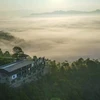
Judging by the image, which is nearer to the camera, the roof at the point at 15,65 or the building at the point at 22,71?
the building at the point at 22,71

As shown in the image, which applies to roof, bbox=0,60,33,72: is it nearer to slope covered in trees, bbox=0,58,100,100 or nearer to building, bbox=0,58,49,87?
building, bbox=0,58,49,87

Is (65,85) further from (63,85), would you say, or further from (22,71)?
(22,71)

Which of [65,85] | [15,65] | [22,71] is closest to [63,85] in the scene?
[65,85]

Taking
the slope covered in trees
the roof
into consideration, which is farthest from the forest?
the roof

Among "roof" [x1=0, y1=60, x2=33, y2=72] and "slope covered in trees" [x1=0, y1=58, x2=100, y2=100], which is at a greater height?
"roof" [x1=0, y1=60, x2=33, y2=72]

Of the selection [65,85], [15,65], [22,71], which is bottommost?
[65,85]

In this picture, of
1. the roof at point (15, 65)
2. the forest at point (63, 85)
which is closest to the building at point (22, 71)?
the roof at point (15, 65)

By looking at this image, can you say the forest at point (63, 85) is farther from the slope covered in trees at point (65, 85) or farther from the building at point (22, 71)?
the building at point (22, 71)
